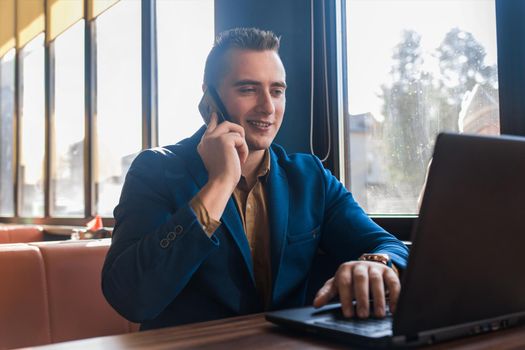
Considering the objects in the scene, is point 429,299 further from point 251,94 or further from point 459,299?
point 251,94

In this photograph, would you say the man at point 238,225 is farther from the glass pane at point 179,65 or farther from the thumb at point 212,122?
the glass pane at point 179,65

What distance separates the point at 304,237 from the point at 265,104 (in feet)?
1.34

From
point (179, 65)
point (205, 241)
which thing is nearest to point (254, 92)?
point (205, 241)

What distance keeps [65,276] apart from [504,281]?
1.63 metres

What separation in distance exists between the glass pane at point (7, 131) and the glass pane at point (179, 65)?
373 centimetres

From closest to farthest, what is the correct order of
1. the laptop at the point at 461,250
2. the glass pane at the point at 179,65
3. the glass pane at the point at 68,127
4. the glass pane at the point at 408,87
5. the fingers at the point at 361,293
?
the laptop at the point at 461,250
the fingers at the point at 361,293
the glass pane at the point at 408,87
the glass pane at the point at 179,65
the glass pane at the point at 68,127

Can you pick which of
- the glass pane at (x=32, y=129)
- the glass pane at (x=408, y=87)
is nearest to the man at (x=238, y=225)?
the glass pane at (x=408, y=87)

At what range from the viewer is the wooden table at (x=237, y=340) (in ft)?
3.01

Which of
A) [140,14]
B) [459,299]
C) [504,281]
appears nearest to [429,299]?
[459,299]

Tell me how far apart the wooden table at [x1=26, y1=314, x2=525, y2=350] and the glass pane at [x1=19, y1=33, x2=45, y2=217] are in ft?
19.3

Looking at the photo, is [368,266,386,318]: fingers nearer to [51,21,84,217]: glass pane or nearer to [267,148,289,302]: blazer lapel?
[267,148,289,302]: blazer lapel

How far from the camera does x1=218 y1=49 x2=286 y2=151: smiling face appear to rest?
174cm

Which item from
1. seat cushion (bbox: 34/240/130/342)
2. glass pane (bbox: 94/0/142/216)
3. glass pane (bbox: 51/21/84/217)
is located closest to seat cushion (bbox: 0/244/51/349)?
seat cushion (bbox: 34/240/130/342)

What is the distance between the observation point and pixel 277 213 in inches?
63.8
